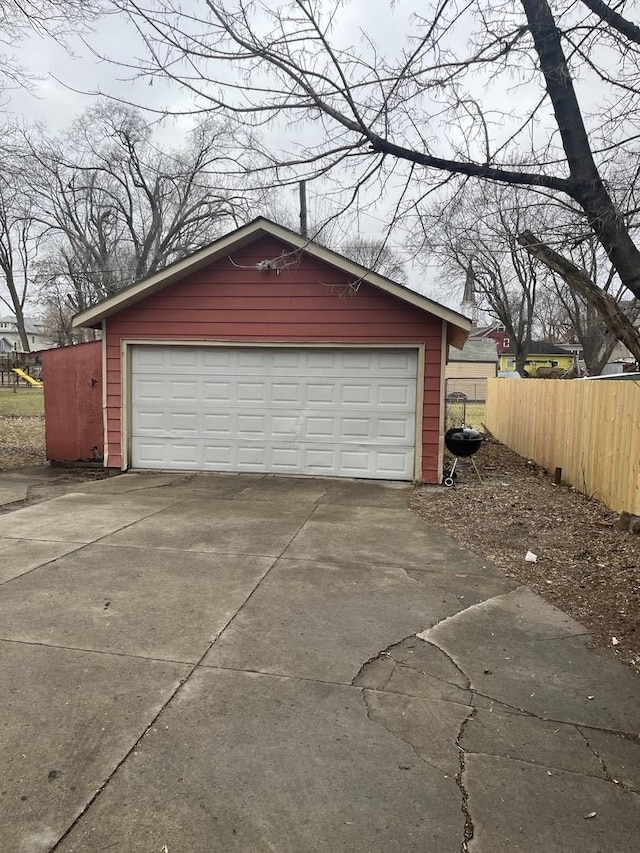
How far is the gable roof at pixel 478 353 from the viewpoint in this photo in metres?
47.5

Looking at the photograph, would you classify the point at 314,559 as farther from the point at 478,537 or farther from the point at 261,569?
the point at 478,537

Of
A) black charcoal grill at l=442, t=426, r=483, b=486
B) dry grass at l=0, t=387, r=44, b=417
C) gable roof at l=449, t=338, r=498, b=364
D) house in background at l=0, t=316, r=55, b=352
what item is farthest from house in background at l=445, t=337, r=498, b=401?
house in background at l=0, t=316, r=55, b=352

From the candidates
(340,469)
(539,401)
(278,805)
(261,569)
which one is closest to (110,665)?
(278,805)

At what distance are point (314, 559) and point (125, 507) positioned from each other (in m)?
3.06

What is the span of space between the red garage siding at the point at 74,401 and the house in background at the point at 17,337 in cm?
7817

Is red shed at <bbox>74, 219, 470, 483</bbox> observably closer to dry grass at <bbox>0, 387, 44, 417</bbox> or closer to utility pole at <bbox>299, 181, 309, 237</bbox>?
utility pole at <bbox>299, 181, 309, 237</bbox>

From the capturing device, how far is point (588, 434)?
27.7ft

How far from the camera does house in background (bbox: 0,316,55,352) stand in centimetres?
9118

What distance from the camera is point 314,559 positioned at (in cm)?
535

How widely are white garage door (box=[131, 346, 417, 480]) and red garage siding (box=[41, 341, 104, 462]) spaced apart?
800 mm

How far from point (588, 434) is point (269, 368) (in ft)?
16.5

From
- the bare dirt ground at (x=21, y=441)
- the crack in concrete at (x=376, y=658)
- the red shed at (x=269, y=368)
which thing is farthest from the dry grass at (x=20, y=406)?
the crack in concrete at (x=376, y=658)

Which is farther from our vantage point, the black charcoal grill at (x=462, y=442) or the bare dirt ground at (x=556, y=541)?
the black charcoal grill at (x=462, y=442)

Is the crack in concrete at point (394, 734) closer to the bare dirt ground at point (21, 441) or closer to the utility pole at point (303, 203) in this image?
the utility pole at point (303, 203)
